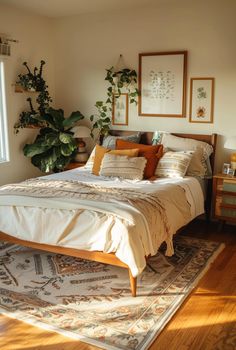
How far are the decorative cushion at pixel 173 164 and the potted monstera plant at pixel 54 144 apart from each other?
128 centimetres

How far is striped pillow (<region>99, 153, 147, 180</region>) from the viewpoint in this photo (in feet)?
13.4

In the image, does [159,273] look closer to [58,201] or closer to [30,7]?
[58,201]

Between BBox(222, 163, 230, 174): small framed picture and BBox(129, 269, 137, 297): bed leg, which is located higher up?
BBox(222, 163, 230, 174): small framed picture

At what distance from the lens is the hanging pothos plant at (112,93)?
4.95m

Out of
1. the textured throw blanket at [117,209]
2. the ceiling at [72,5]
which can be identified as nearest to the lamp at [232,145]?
the textured throw blanket at [117,209]

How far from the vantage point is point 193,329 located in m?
2.53

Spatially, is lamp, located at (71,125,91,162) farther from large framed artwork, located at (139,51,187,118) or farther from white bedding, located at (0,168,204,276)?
white bedding, located at (0,168,204,276)

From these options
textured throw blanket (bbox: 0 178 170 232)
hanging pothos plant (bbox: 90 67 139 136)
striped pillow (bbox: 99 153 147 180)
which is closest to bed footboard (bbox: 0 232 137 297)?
textured throw blanket (bbox: 0 178 170 232)

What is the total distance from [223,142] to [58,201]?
7.47 feet

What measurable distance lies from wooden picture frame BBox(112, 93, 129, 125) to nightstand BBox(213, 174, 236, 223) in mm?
1521

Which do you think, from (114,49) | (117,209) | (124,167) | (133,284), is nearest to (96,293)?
(133,284)

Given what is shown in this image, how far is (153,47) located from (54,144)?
174cm

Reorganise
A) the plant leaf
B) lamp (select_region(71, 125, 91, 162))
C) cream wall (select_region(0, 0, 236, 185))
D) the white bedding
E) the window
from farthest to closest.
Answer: the plant leaf, lamp (select_region(71, 125, 91, 162)), the window, cream wall (select_region(0, 0, 236, 185)), the white bedding

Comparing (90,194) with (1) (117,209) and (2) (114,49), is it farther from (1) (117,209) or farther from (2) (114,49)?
(2) (114,49)
